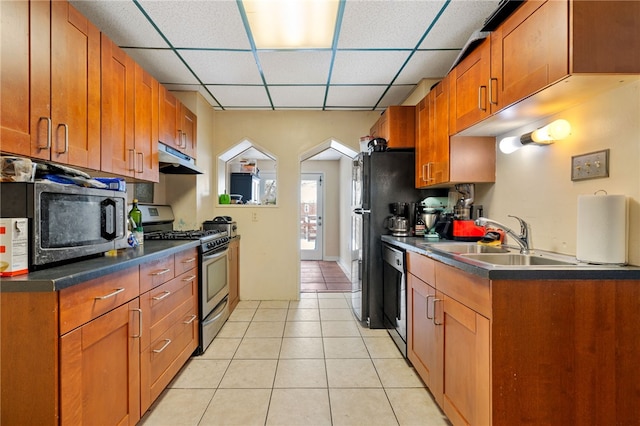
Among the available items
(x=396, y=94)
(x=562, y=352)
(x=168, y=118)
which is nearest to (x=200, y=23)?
(x=168, y=118)

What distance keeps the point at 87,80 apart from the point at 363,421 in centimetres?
240

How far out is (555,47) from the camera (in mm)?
1272

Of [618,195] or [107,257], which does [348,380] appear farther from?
[618,195]

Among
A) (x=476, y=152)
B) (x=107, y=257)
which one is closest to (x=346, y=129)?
(x=476, y=152)

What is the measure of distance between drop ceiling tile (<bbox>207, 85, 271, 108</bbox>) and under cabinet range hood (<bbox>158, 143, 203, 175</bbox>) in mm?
770

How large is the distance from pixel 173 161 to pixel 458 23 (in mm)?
2375

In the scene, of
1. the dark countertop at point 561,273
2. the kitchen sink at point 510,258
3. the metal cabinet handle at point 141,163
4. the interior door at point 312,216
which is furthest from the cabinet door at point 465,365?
the interior door at point 312,216

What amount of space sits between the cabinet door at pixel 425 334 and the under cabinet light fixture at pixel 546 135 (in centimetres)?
104

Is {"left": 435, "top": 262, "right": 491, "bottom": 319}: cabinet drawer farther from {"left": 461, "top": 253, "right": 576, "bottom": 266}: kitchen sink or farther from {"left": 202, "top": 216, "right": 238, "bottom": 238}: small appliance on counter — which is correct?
{"left": 202, "top": 216, "right": 238, "bottom": 238}: small appliance on counter

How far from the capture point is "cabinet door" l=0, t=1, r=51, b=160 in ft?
4.08

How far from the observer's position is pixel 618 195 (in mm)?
1307

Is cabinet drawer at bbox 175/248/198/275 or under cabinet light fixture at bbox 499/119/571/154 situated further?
cabinet drawer at bbox 175/248/198/275

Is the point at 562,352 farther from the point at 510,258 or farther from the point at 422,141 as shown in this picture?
the point at 422,141

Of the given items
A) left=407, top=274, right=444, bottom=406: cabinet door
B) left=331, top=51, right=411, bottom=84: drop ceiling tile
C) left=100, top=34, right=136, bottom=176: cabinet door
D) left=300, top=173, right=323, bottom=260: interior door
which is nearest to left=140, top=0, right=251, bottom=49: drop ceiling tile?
left=100, top=34, right=136, bottom=176: cabinet door
